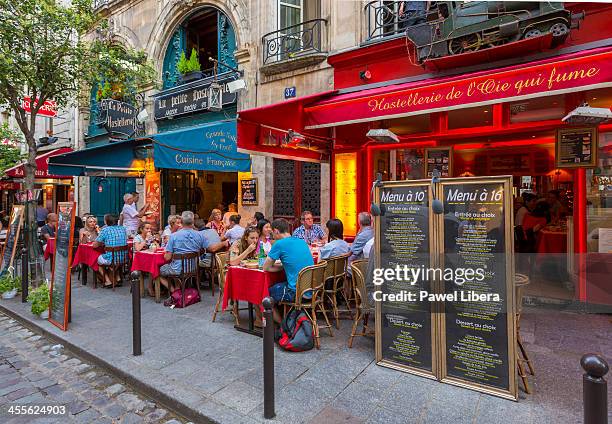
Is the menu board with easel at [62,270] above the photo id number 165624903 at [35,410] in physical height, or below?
above

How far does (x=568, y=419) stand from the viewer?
9.32 ft

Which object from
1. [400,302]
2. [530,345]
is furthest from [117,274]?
[530,345]

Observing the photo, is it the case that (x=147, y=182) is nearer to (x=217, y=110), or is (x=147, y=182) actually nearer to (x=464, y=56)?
(x=217, y=110)

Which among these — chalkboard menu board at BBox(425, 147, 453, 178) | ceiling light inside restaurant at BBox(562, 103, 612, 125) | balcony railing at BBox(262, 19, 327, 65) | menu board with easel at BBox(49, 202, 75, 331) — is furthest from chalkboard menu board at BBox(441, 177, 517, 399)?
balcony railing at BBox(262, 19, 327, 65)

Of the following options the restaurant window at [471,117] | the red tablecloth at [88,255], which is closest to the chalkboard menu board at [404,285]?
the restaurant window at [471,117]

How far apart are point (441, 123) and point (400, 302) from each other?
170 inches

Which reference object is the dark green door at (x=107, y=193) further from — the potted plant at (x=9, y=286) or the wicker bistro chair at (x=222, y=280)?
the wicker bistro chair at (x=222, y=280)

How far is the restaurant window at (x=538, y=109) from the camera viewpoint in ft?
18.5

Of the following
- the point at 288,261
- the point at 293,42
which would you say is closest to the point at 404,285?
the point at 288,261

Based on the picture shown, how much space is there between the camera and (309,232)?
7.29 meters

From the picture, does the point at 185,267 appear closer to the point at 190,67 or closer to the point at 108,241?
the point at 108,241

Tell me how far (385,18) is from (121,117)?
9117 millimetres

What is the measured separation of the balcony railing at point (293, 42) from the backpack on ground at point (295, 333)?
257 inches

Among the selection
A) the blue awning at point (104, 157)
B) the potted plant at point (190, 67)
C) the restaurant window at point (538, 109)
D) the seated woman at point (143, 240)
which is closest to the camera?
the restaurant window at point (538, 109)
